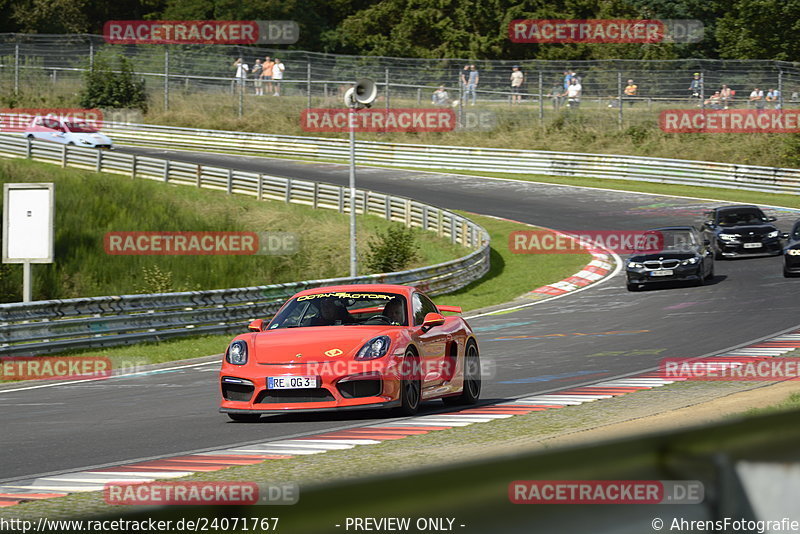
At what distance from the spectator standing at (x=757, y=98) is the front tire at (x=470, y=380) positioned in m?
36.3

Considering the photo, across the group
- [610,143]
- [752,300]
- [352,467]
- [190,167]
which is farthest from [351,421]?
[610,143]

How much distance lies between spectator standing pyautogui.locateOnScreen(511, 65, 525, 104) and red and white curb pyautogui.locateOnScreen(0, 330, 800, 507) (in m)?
37.8

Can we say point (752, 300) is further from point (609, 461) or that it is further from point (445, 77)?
point (445, 77)

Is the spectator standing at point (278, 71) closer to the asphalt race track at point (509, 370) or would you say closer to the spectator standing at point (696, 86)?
the spectator standing at point (696, 86)

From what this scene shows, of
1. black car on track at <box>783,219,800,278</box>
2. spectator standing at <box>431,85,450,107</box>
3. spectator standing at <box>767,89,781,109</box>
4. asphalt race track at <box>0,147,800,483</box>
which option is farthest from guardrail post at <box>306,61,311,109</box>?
black car on track at <box>783,219,800,278</box>

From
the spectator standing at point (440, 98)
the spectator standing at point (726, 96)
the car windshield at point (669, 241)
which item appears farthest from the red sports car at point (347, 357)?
the spectator standing at point (440, 98)

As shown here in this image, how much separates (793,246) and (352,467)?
63.2ft

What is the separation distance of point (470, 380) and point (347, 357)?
212 cm

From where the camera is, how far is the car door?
1106 centimetres

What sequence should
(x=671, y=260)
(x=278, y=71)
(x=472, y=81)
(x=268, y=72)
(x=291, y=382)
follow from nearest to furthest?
(x=291, y=382) < (x=671, y=260) < (x=472, y=81) < (x=278, y=71) < (x=268, y=72)

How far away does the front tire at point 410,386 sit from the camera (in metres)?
10.6

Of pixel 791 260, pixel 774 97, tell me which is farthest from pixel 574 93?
pixel 791 260

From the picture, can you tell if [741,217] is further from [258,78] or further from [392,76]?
[258,78]

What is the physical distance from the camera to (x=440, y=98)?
174 feet
